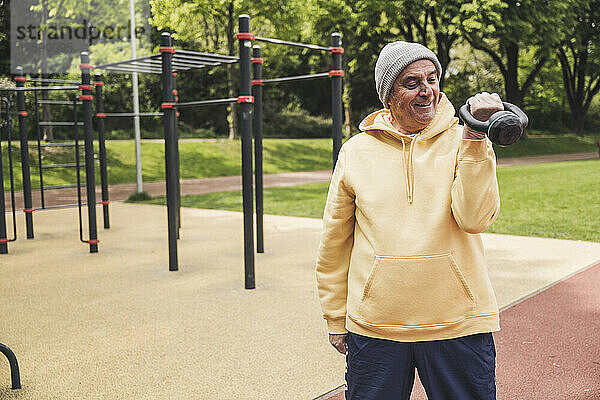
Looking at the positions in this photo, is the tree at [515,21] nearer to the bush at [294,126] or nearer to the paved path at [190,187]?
the bush at [294,126]

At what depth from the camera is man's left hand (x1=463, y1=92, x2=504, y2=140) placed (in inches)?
65.4

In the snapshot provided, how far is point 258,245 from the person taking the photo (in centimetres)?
737

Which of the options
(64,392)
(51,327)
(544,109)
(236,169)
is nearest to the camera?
(64,392)

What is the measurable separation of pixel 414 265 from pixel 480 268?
0.23 metres

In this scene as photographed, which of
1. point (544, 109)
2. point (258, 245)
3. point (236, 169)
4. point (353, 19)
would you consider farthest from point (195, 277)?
point (544, 109)

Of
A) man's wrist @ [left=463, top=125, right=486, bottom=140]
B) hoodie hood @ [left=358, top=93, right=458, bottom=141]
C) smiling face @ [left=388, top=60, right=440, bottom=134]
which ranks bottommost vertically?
man's wrist @ [left=463, top=125, right=486, bottom=140]

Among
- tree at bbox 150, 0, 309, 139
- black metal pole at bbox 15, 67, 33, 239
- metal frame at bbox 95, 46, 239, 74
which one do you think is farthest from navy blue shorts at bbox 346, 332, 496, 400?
tree at bbox 150, 0, 309, 139

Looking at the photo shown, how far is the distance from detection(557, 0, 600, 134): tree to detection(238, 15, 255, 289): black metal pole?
27.1 metres

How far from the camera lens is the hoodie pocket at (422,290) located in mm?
1890

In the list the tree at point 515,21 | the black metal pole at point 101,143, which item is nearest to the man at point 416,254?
the black metal pole at point 101,143

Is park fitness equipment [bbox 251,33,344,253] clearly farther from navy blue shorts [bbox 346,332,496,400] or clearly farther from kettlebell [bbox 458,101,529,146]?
kettlebell [bbox 458,101,529,146]

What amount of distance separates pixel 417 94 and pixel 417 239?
448 millimetres

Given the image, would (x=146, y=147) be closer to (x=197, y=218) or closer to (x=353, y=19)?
(x=353, y=19)

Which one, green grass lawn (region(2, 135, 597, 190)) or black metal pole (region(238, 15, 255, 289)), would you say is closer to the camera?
black metal pole (region(238, 15, 255, 289))
